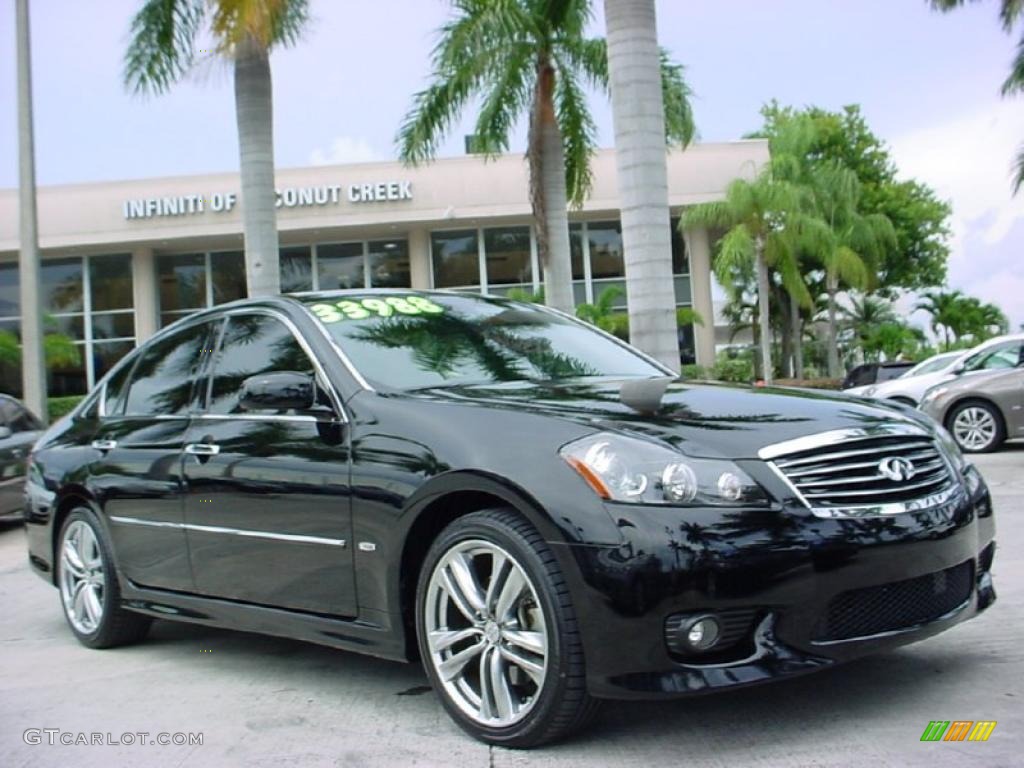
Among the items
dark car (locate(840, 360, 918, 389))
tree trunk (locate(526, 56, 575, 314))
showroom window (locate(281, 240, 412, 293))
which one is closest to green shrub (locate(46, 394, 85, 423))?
showroom window (locate(281, 240, 412, 293))

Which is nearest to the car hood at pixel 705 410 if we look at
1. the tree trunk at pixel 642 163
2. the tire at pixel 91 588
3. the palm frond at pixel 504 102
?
the tire at pixel 91 588

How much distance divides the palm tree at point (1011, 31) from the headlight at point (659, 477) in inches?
1148

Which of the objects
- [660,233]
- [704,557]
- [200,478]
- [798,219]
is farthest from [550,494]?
[798,219]

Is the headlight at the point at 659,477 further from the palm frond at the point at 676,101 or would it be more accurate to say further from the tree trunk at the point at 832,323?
the tree trunk at the point at 832,323

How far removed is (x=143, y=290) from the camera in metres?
34.2

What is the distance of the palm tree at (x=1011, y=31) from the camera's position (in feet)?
96.5

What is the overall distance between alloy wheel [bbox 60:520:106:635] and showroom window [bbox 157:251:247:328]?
2919cm

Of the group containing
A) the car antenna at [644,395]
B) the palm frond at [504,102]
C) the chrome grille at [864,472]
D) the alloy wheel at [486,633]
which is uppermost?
the palm frond at [504,102]

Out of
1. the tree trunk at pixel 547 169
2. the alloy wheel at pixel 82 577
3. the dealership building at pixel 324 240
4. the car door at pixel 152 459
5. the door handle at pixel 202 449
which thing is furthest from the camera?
the dealership building at pixel 324 240

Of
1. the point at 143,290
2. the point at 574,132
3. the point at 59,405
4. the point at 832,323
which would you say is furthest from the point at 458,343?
the point at 832,323

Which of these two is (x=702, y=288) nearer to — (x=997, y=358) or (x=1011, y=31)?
(x=1011, y=31)

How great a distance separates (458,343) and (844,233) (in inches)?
1294

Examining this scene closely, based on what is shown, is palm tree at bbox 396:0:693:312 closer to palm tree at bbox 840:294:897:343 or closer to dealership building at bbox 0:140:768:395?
dealership building at bbox 0:140:768:395

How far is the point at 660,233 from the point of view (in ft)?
38.6
